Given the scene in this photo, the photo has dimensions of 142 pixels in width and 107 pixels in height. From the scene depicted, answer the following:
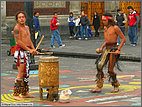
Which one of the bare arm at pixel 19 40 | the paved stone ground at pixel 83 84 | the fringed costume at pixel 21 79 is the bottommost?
the paved stone ground at pixel 83 84

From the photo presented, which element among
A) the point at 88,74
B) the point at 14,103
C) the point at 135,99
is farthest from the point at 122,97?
the point at 88,74

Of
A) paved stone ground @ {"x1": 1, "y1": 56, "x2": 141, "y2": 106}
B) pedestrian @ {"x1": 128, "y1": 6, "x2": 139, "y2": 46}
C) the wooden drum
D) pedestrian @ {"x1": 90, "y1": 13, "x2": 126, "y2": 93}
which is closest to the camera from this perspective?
paved stone ground @ {"x1": 1, "y1": 56, "x2": 141, "y2": 106}

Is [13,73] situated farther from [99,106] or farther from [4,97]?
[99,106]

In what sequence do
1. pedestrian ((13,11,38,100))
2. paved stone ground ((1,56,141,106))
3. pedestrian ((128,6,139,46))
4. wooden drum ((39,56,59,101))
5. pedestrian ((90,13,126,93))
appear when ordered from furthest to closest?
pedestrian ((128,6,139,46)), pedestrian ((90,13,126,93)), pedestrian ((13,11,38,100)), wooden drum ((39,56,59,101)), paved stone ground ((1,56,141,106))

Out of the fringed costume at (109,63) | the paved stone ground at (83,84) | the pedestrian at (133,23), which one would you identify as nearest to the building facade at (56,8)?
the pedestrian at (133,23)

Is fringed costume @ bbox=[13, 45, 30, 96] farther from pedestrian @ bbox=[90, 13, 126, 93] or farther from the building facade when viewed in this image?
the building facade

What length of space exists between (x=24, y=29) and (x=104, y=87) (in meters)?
2.66

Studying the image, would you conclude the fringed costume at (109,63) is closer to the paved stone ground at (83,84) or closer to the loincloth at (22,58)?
the paved stone ground at (83,84)

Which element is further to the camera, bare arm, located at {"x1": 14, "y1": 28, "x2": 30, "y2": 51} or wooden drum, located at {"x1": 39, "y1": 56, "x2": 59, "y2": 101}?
bare arm, located at {"x1": 14, "y1": 28, "x2": 30, "y2": 51}

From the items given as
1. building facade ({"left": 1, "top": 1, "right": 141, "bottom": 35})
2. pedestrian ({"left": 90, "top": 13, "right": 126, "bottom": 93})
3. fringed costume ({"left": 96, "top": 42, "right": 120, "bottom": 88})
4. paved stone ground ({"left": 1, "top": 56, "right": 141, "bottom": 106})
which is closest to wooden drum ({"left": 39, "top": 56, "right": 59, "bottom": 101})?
paved stone ground ({"left": 1, "top": 56, "right": 141, "bottom": 106})

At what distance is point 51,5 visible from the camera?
113 ft

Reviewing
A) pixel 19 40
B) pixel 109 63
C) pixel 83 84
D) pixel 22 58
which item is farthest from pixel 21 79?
pixel 83 84

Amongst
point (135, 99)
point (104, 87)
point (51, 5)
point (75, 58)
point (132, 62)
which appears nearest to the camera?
point (135, 99)

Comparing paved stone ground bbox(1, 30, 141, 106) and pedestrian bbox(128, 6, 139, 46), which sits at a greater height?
pedestrian bbox(128, 6, 139, 46)
